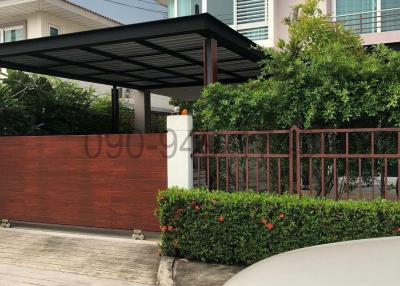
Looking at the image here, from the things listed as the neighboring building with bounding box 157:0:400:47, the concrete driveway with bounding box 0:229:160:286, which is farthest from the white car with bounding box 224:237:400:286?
the neighboring building with bounding box 157:0:400:47

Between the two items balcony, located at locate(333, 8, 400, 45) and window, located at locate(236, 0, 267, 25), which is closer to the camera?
balcony, located at locate(333, 8, 400, 45)

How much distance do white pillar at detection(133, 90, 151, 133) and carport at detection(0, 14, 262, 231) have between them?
17.4 feet

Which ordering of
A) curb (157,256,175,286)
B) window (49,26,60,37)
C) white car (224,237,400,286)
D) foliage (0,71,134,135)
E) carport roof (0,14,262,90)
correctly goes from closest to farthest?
white car (224,237,400,286) → curb (157,256,175,286) → carport roof (0,14,262,90) → foliage (0,71,134,135) → window (49,26,60,37)

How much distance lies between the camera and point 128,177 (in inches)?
290

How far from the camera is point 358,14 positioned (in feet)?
42.5

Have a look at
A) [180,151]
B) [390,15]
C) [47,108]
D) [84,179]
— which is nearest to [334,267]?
[180,151]

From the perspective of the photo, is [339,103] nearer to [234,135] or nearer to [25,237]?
[234,135]

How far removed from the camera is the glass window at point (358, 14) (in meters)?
12.9

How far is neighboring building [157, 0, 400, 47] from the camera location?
12742 mm

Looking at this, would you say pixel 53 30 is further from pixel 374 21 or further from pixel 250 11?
pixel 374 21

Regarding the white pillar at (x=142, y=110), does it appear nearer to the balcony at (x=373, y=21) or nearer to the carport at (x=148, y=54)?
the carport at (x=148, y=54)

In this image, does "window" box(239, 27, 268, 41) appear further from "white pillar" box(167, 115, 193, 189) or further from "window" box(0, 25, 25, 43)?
"window" box(0, 25, 25, 43)

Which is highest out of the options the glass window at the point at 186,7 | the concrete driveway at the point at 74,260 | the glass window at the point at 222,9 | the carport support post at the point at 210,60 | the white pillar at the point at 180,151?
the glass window at the point at 186,7

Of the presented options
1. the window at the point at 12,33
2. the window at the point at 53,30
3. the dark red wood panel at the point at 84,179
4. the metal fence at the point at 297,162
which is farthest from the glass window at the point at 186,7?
the metal fence at the point at 297,162
